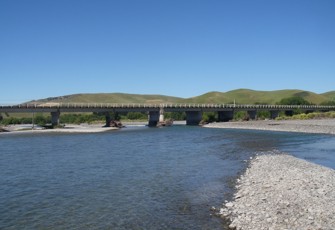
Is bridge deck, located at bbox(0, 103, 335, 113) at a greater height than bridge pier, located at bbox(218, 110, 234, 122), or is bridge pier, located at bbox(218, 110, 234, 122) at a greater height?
bridge deck, located at bbox(0, 103, 335, 113)

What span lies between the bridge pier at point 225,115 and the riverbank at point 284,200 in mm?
141506

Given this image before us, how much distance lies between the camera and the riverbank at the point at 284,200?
17.0 meters

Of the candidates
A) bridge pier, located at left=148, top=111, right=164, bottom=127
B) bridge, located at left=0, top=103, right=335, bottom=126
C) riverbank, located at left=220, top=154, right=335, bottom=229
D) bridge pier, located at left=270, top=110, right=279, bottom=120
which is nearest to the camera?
riverbank, located at left=220, top=154, right=335, bottom=229

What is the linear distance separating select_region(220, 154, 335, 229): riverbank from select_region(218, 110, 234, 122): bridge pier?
142 metres

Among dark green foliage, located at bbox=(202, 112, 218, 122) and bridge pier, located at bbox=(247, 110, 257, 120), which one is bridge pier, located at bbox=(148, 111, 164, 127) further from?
bridge pier, located at bbox=(247, 110, 257, 120)

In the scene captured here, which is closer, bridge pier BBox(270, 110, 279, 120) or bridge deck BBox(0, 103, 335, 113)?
bridge deck BBox(0, 103, 335, 113)

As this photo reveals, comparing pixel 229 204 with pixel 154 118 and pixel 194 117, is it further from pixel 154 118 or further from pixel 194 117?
pixel 194 117

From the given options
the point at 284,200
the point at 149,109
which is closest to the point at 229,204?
the point at 284,200

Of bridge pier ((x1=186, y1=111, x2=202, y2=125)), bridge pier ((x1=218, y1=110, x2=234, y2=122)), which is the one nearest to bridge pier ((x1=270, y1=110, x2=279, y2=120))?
bridge pier ((x1=218, y1=110, x2=234, y2=122))

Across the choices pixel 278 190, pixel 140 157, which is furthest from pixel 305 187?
pixel 140 157

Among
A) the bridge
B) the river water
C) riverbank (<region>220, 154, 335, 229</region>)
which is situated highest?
the bridge

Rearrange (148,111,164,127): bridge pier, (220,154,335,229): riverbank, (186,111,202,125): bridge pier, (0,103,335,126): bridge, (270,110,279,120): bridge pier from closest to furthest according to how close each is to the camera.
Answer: (220,154,335,229): riverbank → (0,103,335,126): bridge → (148,111,164,127): bridge pier → (186,111,202,125): bridge pier → (270,110,279,120): bridge pier

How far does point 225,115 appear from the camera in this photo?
571ft

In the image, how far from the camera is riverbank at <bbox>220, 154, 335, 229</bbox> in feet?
55.9
